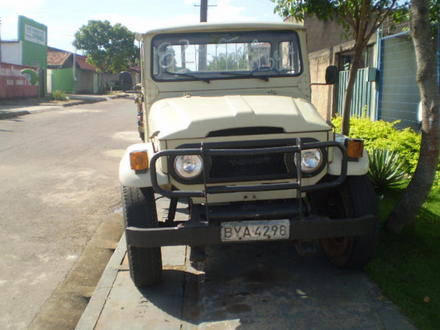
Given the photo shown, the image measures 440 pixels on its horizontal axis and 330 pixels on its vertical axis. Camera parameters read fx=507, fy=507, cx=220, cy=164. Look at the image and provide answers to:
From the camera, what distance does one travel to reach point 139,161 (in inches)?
145

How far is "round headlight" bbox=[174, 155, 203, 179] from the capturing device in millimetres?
3646

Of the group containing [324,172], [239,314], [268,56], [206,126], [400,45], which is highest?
[400,45]

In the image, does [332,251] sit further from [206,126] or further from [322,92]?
[322,92]

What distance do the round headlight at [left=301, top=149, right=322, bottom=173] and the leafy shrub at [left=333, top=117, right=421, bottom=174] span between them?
3.47m

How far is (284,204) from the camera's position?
13.0 feet

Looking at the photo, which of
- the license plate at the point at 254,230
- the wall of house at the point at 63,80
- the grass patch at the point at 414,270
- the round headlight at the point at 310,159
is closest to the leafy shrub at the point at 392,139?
the grass patch at the point at 414,270

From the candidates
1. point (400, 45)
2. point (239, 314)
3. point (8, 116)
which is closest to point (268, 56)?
point (239, 314)

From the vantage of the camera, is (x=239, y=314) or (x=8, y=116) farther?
(x=8, y=116)

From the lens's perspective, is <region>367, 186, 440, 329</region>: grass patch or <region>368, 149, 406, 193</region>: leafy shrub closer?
<region>367, 186, 440, 329</region>: grass patch

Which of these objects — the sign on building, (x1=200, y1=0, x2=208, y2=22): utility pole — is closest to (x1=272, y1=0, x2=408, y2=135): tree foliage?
(x1=200, y1=0, x2=208, y2=22): utility pole

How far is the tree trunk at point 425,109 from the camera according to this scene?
13.9 ft

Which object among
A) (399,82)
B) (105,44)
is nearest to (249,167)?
(399,82)

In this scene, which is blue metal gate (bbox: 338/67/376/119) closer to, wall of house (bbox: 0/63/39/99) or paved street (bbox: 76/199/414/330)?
paved street (bbox: 76/199/414/330)

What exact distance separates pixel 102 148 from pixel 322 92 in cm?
666
